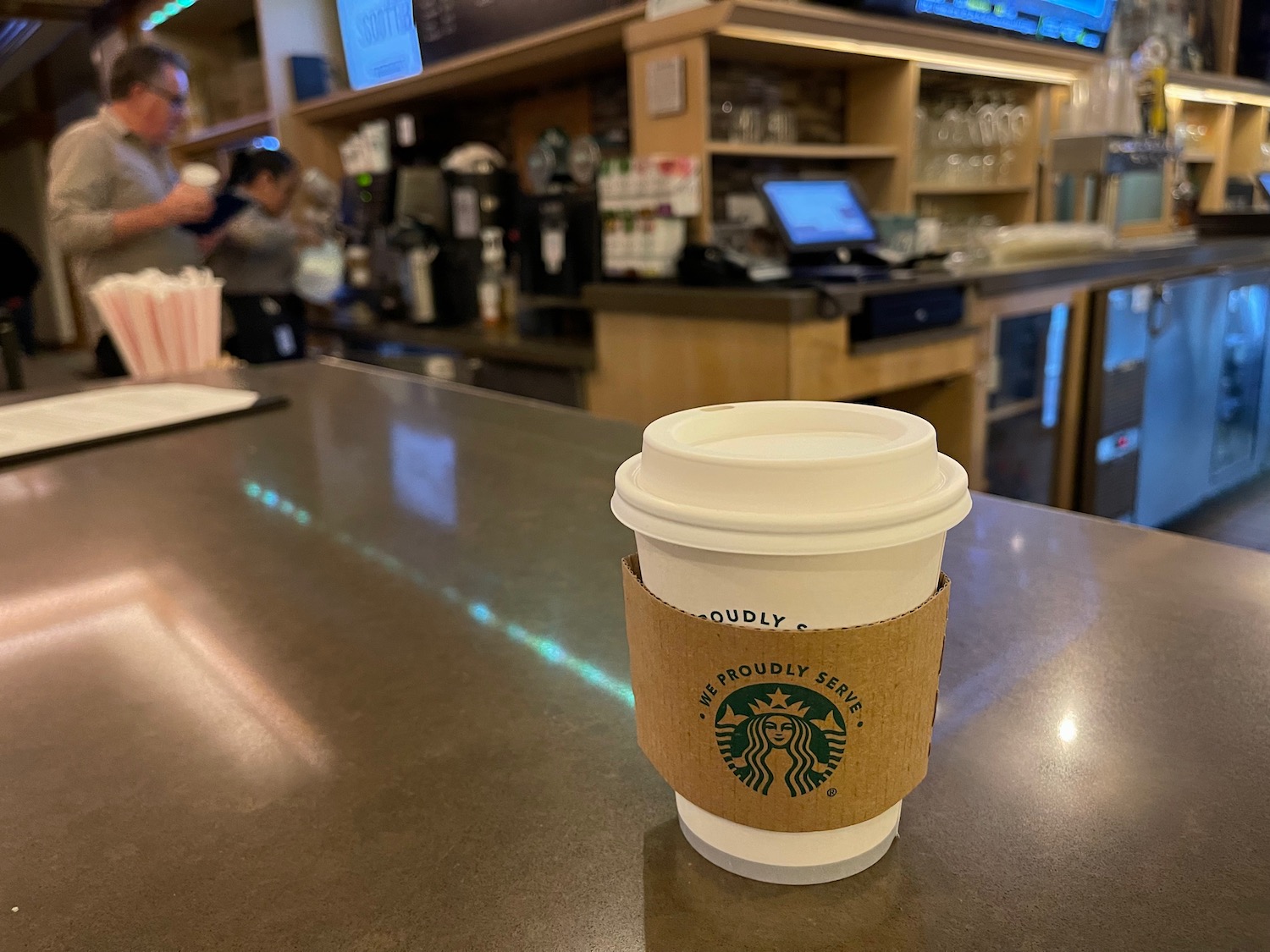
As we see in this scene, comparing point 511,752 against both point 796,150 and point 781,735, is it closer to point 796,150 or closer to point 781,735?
point 781,735

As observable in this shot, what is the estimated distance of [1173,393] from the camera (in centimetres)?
300

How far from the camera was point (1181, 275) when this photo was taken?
297 cm

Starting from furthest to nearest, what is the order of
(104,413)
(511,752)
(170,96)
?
(170,96)
(104,413)
(511,752)

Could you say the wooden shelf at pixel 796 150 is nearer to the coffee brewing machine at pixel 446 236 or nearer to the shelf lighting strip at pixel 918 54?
the shelf lighting strip at pixel 918 54

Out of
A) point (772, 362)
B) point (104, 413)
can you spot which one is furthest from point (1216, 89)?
point (104, 413)

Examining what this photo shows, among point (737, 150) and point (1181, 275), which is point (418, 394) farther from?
point (1181, 275)

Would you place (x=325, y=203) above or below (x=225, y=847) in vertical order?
above

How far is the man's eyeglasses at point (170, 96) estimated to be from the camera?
9.35ft

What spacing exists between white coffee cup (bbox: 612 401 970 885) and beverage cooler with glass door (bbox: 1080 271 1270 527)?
269cm

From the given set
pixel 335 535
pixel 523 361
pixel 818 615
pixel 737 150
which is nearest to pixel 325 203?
pixel 523 361

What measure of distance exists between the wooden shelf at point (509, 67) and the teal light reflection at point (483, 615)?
7.37 feet

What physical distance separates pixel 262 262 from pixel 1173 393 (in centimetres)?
313

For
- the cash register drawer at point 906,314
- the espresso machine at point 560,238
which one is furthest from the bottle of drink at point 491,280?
the cash register drawer at point 906,314

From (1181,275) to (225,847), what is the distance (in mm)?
3280
